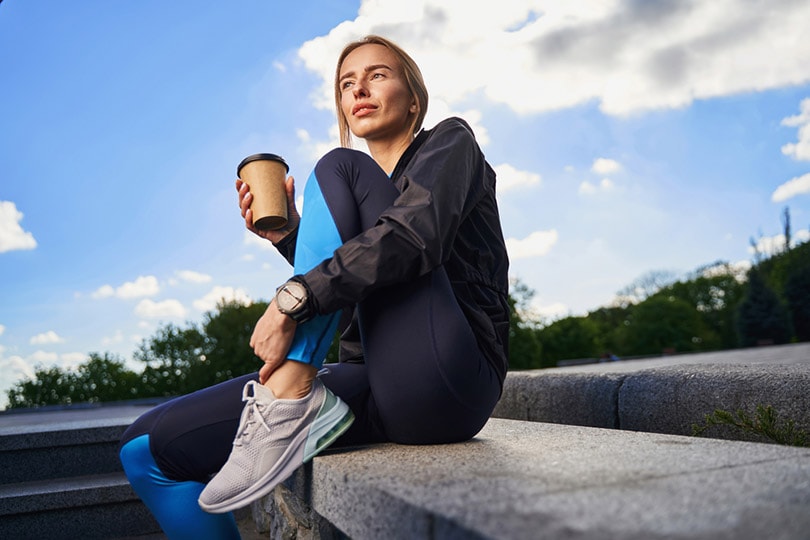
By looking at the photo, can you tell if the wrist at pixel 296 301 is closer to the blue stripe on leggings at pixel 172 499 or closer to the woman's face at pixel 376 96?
the blue stripe on leggings at pixel 172 499

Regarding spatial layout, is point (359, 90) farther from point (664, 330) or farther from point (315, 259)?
point (664, 330)

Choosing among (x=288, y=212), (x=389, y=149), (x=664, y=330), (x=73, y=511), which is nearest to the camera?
(x=288, y=212)

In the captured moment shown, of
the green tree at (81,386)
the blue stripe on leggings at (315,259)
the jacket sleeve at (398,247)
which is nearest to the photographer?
the jacket sleeve at (398,247)

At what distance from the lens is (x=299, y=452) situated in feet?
5.96

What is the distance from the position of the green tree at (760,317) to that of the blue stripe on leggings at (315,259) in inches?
1331

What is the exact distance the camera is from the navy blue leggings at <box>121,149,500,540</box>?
1.79 m

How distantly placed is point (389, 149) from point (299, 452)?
1149 millimetres

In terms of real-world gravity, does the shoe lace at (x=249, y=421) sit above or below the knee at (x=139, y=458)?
above

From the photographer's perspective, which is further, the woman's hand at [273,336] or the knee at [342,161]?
the knee at [342,161]

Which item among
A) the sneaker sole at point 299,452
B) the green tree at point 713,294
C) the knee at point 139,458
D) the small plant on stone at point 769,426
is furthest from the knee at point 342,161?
the green tree at point 713,294

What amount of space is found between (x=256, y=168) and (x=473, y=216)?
695 mm

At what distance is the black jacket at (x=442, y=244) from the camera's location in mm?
1678

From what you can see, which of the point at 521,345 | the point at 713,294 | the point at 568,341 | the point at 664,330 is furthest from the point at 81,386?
the point at 713,294

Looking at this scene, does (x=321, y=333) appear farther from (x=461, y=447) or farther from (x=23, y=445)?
(x=23, y=445)
